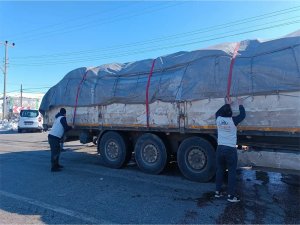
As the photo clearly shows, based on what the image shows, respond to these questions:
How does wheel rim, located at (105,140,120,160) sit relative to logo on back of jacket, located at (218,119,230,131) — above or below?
below

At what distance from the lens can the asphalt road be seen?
488 cm

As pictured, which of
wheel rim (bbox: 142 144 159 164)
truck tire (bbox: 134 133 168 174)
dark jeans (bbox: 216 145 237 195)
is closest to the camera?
dark jeans (bbox: 216 145 237 195)

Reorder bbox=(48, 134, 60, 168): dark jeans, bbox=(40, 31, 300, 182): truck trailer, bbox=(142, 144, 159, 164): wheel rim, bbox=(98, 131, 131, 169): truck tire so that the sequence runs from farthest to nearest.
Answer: bbox=(98, 131, 131, 169): truck tire < bbox=(48, 134, 60, 168): dark jeans < bbox=(142, 144, 159, 164): wheel rim < bbox=(40, 31, 300, 182): truck trailer

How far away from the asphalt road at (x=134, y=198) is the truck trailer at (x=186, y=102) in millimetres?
641

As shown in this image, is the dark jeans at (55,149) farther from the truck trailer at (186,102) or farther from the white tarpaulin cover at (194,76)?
the white tarpaulin cover at (194,76)

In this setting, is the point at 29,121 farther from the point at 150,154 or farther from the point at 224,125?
the point at 224,125

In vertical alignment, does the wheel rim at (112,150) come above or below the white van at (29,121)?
below

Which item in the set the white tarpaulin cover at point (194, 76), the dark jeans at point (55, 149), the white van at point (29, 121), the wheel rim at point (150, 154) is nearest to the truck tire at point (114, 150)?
the wheel rim at point (150, 154)

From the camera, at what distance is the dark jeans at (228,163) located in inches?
227

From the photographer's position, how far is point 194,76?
733cm

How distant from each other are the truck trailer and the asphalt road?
0.64 m

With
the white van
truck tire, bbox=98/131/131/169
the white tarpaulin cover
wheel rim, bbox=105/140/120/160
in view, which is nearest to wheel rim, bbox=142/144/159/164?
truck tire, bbox=98/131/131/169

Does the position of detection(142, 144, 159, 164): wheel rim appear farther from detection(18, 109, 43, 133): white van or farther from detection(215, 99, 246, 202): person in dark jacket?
detection(18, 109, 43, 133): white van

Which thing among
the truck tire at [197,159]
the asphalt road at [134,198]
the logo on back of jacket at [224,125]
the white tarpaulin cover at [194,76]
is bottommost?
the asphalt road at [134,198]
